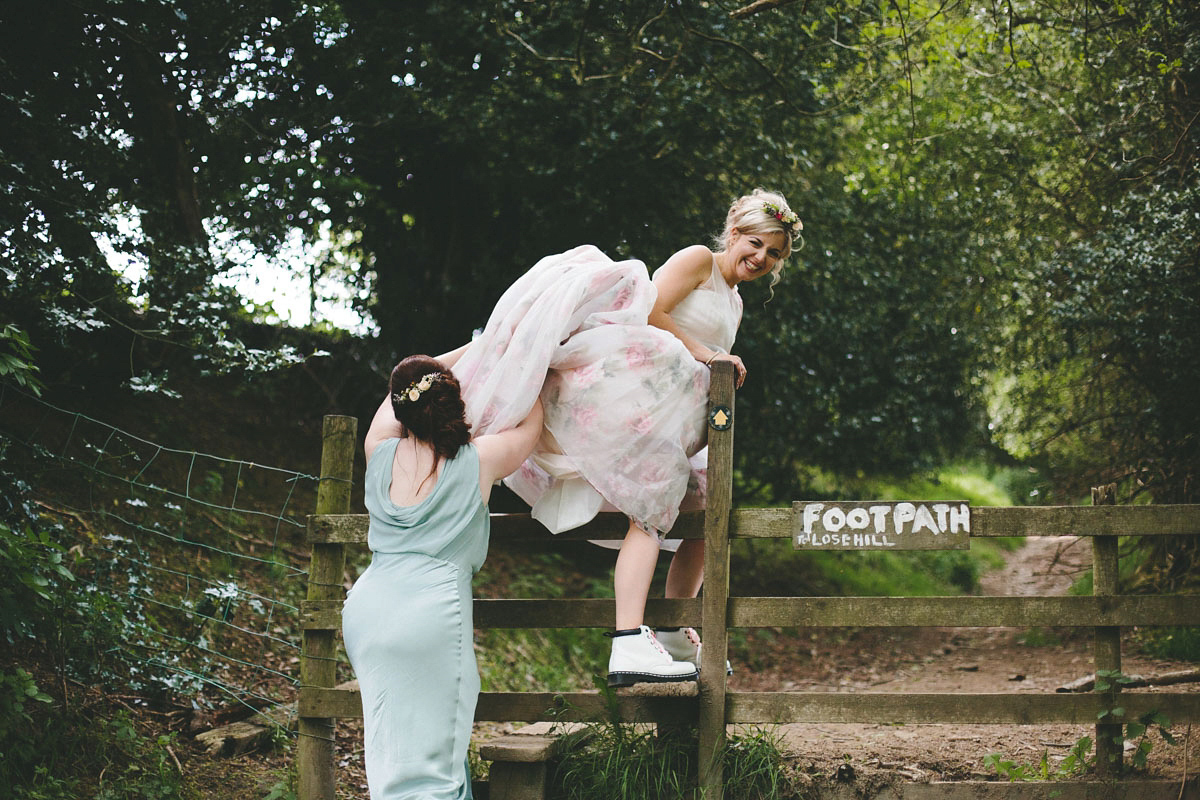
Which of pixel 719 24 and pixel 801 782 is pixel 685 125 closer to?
pixel 719 24

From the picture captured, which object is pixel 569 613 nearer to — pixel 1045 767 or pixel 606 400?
pixel 606 400

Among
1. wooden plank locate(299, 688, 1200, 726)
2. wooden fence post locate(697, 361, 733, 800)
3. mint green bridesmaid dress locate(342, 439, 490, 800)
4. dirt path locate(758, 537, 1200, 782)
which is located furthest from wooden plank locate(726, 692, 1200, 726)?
mint green bridesmaid dress locate(342, 439, 490, 800)

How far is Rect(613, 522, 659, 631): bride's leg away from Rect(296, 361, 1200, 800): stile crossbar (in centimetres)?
17

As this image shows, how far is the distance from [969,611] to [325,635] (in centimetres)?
264

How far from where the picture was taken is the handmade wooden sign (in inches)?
151

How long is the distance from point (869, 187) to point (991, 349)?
2181 mm

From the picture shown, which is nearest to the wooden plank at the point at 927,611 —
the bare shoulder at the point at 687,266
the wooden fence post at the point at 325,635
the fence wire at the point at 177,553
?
the wooden fence post at the point at 325,635

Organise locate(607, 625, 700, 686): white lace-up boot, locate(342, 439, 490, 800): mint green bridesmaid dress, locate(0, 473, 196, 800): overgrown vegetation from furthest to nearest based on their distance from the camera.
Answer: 1. locate(0, 473, 196, 800): overgrown vegetation
2. locate(607, 625, 700, 686): white lace-up boot
3. locate(342, 439, 490, 800): mint green bridesmaid dress

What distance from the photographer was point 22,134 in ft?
16.0

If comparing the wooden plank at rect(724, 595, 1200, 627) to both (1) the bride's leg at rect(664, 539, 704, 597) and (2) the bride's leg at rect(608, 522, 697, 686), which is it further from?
(2) the bride's leg at rect(608, 522, 697, 686)

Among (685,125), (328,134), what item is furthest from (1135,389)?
(328,134)

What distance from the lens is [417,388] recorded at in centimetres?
340

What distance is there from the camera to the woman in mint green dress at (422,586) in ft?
10.4

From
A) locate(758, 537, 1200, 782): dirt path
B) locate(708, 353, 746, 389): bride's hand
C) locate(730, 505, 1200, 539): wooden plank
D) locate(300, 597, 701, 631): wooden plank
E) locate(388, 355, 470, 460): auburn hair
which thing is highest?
locate(708, 353, 746, 389): bride's hand
